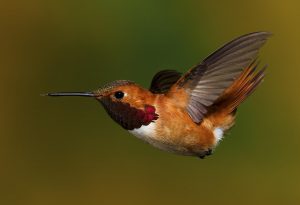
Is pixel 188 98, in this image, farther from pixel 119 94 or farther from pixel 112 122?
pixel 112 122

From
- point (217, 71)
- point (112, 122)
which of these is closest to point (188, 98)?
point (217, 71)

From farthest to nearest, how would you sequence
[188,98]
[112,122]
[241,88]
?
1. [112,122]
2. [241,88]
3. [188,98]

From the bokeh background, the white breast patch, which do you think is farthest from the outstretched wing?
the bokeh background

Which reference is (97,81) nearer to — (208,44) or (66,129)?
(66,129)

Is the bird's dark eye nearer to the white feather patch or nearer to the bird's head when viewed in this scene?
the bird's head

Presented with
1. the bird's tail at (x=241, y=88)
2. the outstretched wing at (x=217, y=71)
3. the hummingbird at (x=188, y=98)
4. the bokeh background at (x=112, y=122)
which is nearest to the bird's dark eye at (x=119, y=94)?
the hummingbird at (x=188, y=98)

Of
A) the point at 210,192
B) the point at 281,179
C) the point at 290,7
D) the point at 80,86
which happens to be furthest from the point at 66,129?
the point at 290,7

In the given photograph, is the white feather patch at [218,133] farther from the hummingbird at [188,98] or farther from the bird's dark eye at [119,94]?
the bird's dark eye at [119,94]
